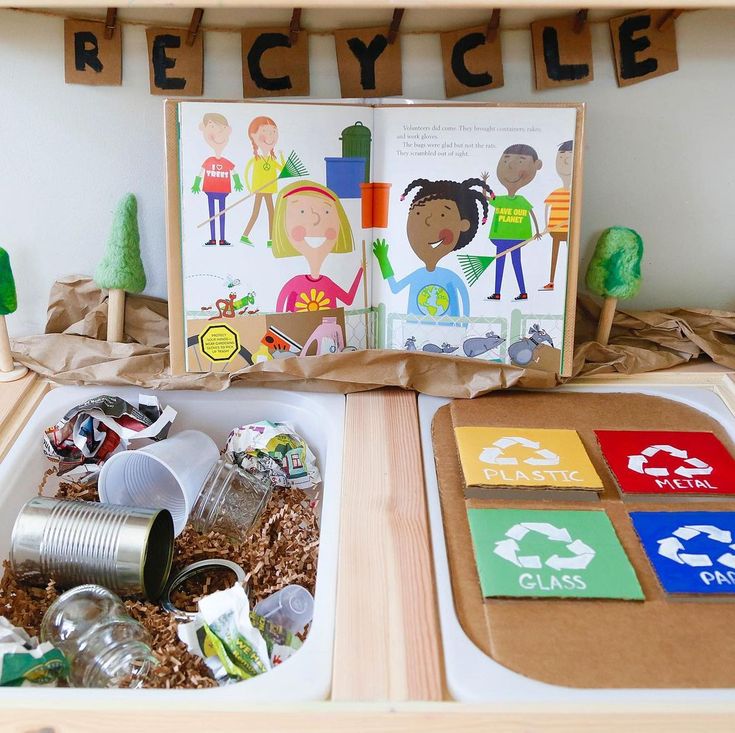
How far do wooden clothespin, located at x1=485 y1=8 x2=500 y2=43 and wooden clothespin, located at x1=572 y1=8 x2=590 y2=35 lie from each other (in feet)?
0.36

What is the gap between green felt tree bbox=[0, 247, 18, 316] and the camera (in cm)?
111

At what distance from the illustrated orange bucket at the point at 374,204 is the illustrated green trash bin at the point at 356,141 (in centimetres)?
4

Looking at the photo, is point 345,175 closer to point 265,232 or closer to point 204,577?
point 265,232

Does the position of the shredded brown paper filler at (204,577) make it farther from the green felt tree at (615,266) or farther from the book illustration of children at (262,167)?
the green felt tree at (615,266)

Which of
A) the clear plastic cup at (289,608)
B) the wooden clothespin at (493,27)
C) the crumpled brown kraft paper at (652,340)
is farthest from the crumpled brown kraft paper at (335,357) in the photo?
the wooden clothespin at (493,27)

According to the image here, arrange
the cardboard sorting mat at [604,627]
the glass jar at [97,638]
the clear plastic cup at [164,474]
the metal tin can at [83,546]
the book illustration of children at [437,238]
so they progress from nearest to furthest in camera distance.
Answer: the cardboard sorting mat at [604,627] < the glass jar at [97,638] < the metal tin can at [83,546] < the clear plastic cup at [164,474] < the book illustration of children at [437,238]

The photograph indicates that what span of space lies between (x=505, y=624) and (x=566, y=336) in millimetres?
516

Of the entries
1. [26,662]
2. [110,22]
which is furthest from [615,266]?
[26,662]

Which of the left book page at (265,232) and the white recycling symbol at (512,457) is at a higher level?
the left book page at (265,232)

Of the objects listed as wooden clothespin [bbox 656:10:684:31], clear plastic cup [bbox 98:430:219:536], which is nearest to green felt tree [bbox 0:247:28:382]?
clear plastic cup [bbox 98:430:219:536]

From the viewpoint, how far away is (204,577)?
98 cm

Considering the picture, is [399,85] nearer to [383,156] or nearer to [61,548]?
[383,156]

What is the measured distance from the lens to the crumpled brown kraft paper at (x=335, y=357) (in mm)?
1111

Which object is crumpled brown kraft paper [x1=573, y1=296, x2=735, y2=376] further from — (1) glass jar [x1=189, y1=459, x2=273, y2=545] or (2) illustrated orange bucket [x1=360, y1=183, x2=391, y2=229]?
(1) glass jar [x1=189, y1=459, x2=273, y2=545]
